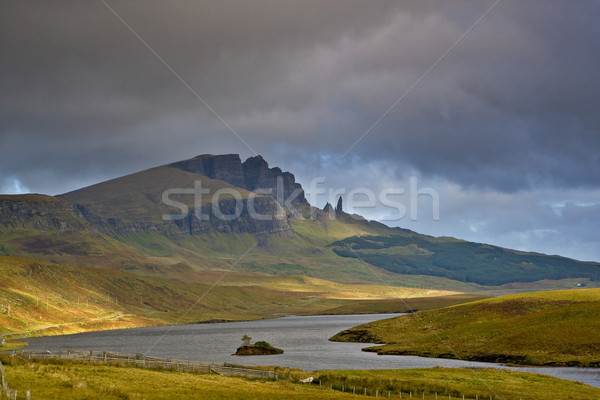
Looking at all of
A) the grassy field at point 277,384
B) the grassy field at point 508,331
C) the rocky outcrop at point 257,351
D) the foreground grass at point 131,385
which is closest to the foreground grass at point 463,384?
the grassy field at point 277,384

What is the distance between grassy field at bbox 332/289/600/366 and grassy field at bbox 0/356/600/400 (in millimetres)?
27361

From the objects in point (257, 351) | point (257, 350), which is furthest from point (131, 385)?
point (257, 350)

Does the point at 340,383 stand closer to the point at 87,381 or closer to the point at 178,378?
the point at 178,378

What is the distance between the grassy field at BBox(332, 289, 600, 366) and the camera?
392ft

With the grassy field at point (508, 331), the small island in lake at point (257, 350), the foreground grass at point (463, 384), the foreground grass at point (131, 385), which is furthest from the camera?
the small island in lake at point (257, 350)

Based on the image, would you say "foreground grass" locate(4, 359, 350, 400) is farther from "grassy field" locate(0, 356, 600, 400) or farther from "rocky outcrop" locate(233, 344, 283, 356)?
"rocky outcrop" locate(233, 344, 283, 356)

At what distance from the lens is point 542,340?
126m

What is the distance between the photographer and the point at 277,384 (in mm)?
79500

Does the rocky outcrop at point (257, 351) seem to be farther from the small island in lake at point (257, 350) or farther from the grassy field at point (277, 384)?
the grassy field at point (277, 384)

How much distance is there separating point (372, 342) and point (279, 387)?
96.7 m

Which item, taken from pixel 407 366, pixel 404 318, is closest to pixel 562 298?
pixel 404 318

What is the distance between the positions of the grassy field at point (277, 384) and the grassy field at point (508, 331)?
89.8 ft

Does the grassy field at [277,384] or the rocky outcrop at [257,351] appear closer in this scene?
the grassy field at [277,384]

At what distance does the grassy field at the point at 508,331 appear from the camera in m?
120
